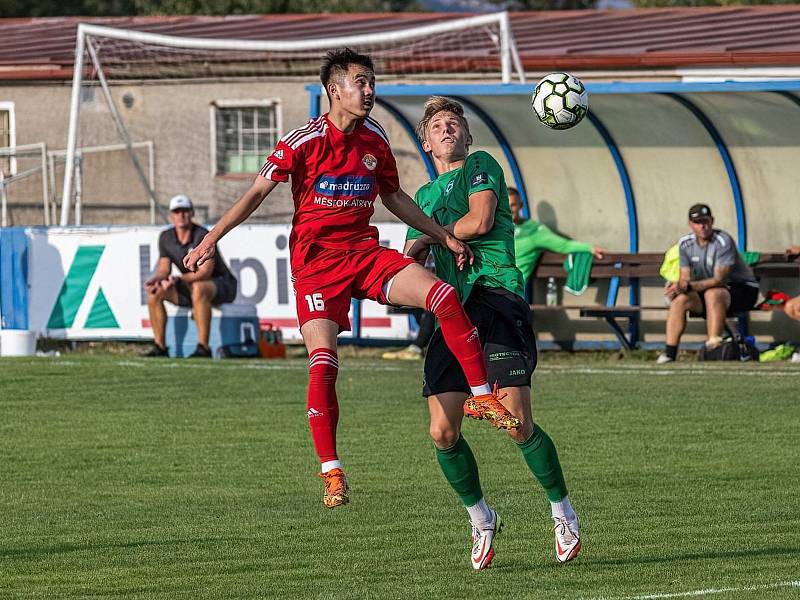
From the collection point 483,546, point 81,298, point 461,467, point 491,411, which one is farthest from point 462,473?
point 81,298

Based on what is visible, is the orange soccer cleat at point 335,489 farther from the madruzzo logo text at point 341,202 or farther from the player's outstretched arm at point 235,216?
the madruzzo logo text at point 341,202

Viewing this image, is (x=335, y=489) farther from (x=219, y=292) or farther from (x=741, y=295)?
(x=219, y=292)

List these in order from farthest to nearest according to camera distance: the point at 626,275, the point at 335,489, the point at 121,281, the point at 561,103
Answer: the point at 121,281 → the point at 626,275 → the point at 561,103 → the point at 335,489

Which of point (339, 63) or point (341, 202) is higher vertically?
point (339, 63)

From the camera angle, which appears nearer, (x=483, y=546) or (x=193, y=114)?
(x=483, y=546)

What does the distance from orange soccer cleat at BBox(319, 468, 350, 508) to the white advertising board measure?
1077 centimetres

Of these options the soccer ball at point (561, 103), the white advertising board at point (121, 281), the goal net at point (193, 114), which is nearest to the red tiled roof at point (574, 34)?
the goal net at point (193, 114)

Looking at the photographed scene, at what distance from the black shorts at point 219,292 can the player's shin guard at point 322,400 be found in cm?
1021

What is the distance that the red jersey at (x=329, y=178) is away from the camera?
22.0ft

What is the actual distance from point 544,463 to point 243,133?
19.7m

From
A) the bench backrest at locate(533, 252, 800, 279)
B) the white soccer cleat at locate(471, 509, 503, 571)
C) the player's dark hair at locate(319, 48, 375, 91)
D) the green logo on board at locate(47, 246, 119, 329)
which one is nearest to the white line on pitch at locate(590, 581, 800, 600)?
the white soccer cleat at locate(471, 509, 503, 571)

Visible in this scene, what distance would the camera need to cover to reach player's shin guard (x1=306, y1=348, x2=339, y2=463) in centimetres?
666

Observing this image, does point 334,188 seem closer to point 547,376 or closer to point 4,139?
point 547,376

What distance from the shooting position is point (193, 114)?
25.8 meters
